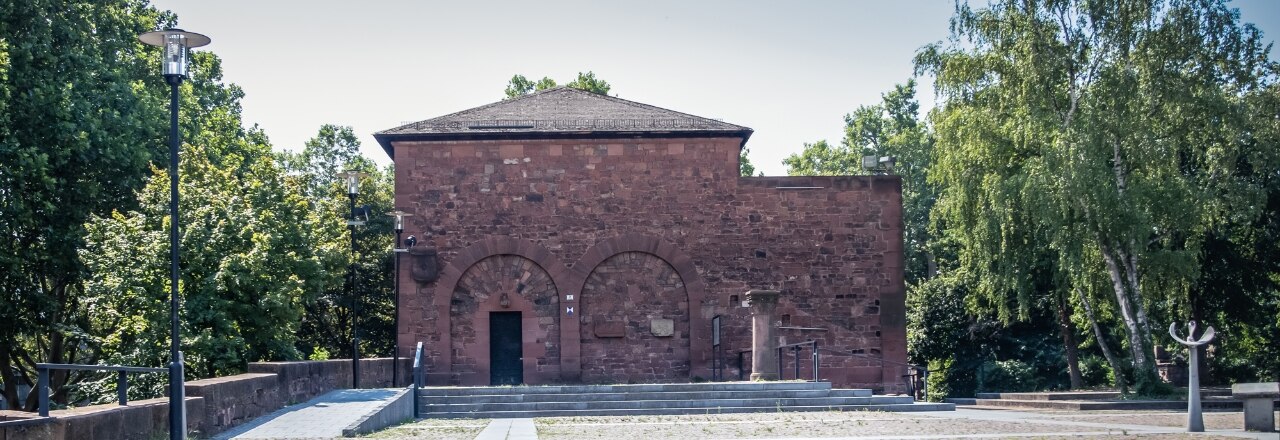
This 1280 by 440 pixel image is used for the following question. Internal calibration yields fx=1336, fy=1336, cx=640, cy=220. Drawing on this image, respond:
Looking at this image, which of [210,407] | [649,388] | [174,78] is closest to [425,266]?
[649,388]

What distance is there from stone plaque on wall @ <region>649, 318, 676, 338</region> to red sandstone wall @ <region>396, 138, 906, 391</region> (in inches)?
6.3

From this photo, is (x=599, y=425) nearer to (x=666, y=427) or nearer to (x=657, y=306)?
(x=666, y=427)

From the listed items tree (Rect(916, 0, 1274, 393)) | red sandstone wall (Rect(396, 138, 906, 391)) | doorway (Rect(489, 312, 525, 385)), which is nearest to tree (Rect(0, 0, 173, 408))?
red sandstone wall (Rect(396, 138, 906, 391))

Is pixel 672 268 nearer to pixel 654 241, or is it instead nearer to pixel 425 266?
pixel 654 241

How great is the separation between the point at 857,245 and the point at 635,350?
5.30 metres

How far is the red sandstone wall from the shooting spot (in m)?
28.2

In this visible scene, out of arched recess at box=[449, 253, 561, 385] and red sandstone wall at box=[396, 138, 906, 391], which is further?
red sandstone wall at box=[396, 138, 906, 391]

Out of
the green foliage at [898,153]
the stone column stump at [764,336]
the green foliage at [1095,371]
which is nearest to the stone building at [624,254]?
A: the stone column stump at [764,336]

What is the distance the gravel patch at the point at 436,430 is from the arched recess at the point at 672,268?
27.0 ft

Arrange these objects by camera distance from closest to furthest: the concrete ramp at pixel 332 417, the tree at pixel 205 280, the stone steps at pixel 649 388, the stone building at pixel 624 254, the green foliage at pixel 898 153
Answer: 1. the concrete ramp at pixel 332 417
2. the stone steps at pixel 649 388
3. the tree at pixel 205 280
4. the stone building at pixel 624 254
5. the green foliage at pixel 898 153

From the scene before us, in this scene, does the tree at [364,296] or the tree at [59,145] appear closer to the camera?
the tree at [59,145]

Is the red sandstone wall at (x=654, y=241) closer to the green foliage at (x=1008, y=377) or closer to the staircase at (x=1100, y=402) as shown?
the staircase at (x=1100, y=402)

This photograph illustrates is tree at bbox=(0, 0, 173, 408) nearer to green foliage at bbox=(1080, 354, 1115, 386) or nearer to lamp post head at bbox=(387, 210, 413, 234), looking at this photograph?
lamp post head at bbox=(387, 210, 413, 234)

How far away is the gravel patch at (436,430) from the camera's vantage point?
1534cm
